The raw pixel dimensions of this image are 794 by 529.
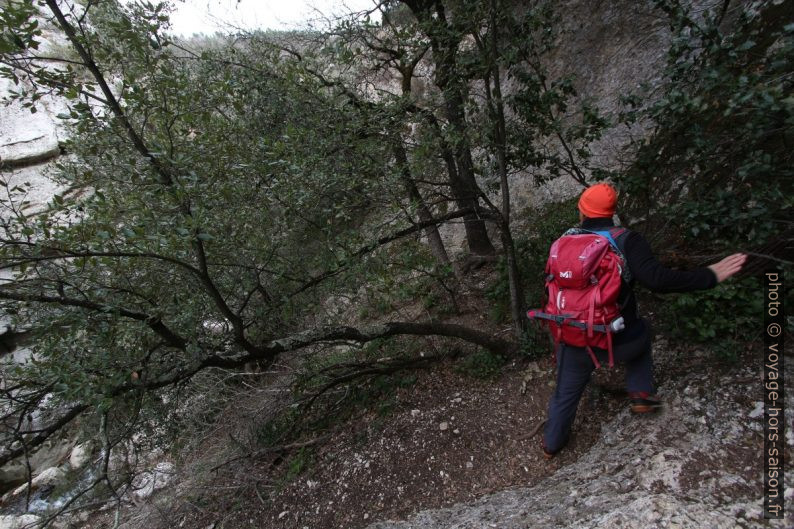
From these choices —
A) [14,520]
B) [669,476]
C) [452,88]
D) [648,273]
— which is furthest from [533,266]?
[14,520]

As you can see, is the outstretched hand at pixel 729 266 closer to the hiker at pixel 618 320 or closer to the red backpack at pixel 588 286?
the hiker at pixel 618 320

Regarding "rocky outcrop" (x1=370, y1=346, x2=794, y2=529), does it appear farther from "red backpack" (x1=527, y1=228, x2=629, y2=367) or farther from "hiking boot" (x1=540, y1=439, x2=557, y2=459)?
"red backpack" (x1=527, y1=228, x2=629, y2=367)

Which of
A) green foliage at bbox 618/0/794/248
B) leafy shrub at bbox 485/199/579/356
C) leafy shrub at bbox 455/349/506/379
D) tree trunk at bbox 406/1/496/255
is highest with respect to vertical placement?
tree trunk at bbox 406/1/496/255

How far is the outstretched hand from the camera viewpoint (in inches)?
89.7

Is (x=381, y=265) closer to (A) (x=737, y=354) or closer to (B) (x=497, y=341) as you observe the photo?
(B) (x=497, y=341)

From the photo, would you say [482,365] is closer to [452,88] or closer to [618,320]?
[618,320]

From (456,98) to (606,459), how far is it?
12.0 feet

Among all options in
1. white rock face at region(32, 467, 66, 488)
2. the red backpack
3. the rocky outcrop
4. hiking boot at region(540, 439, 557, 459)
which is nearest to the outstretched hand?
the red backpack

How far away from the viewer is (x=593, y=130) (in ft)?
11.4

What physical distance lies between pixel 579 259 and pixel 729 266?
0.81 meters

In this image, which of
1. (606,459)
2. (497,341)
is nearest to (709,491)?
(606,459)

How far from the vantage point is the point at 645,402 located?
9.51 feet

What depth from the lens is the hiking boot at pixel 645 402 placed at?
2.87 metres

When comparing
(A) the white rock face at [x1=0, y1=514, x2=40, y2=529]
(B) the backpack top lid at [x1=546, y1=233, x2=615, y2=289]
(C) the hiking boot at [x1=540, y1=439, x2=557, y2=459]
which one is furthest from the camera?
(A) the white rock face at [x1=0, y1=514, x2=40, y2=529]
